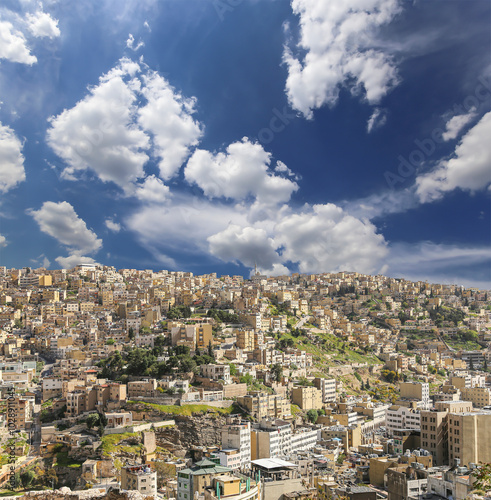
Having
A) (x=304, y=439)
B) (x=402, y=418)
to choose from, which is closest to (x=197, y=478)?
(x=304, y=439)

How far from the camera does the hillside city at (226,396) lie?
578 inches

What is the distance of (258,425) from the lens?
69.1ft

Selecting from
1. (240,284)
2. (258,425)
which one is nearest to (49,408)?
(258,425)

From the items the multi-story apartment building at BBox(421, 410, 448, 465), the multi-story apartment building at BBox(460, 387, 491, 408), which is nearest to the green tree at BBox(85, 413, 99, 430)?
the multi-story apartment building at BBox(421, 410, 448, 465)

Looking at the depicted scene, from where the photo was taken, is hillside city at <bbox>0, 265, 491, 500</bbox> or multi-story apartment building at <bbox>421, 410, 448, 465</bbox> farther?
multi-story apartment building at <bbox>421, 410, 448, 465</bbox>

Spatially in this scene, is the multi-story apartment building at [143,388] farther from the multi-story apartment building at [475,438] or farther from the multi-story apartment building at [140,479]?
the multi-story apartment building at [475,438]

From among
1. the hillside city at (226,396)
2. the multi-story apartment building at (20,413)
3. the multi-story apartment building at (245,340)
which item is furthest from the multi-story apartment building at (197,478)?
the multi-story apartment building at (245,340)

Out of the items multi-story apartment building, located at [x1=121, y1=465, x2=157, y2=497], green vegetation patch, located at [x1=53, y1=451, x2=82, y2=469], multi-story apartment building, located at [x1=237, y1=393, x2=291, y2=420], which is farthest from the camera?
multi-story apartment building, located at [x1=237, y1=393, x2=291, y2=420]

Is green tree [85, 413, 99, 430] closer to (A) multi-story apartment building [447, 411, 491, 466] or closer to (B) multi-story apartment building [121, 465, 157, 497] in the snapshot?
(B) multi-story apartment building [121, 465, 157, 497]

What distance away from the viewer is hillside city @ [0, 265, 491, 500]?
48.2 feet

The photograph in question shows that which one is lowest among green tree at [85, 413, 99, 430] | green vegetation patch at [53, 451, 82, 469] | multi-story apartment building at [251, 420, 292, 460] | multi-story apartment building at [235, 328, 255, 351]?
green vegetation patch at [53, 451, 82, 469]

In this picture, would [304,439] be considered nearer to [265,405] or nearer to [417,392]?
[265,405]

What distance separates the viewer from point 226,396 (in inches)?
931

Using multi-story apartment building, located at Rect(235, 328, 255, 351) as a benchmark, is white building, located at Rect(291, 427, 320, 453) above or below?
below
